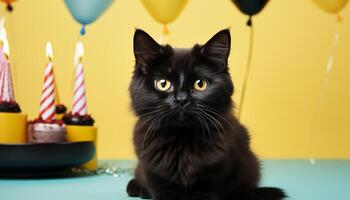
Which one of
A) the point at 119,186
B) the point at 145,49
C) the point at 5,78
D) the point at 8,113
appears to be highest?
the point at 145,49

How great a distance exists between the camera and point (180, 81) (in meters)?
1.20

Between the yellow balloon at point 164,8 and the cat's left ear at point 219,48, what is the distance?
0.89 meters

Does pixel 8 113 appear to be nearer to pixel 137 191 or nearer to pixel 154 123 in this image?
pixel 137 191

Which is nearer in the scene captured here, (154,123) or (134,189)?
(154,123)

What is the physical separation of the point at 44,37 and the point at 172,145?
1.69m

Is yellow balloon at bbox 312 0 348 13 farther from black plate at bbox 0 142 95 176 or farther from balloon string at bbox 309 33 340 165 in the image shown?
black plate at bbox 0 142 95 176

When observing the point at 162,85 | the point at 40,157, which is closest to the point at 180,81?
the point at 162,85

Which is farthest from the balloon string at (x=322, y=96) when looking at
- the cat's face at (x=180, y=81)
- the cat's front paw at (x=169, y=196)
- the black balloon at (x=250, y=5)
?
the cat's front paw at (x=169, y=196)

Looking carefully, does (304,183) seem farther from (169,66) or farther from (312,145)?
(312,145)

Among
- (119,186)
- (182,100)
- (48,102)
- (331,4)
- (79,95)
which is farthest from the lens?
(331,4)

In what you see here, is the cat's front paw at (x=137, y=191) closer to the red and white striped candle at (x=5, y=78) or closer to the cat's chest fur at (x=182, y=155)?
the cat's chest fur at (x=182, y=155)

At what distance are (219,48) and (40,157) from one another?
0.84m

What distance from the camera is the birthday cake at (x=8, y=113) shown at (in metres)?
1.82

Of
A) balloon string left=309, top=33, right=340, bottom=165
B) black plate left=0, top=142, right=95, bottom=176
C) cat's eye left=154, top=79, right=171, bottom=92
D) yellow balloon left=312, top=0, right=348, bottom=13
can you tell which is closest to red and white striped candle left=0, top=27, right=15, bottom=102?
black plate left=0, top=142, right=95, bottom=176
